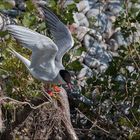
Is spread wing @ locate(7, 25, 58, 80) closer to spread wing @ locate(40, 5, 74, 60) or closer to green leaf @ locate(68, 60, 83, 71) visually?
spread wing @ locate(40, 5, 74, 60)

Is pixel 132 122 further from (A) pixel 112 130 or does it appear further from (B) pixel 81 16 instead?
(B) pixel 81 16

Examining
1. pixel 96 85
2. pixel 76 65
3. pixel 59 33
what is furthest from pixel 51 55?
pixel 96 85

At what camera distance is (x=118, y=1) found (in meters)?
9.19

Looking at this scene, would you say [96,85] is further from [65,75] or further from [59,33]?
[65,75]

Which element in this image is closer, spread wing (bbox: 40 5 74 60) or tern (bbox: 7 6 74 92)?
tern (bbox: 7 6 74 92)

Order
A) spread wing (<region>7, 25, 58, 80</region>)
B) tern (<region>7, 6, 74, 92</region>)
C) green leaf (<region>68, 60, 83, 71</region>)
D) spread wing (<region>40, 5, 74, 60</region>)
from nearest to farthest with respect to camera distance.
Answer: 1. spread wing (<region>7, 25, 58, 80</region>)
2. tern (<region>7, 6, 74, 92</region>)
3. spread wing (<region>40, 5, 74, 60</region>)
4. green leaf (<region>68, 60, 83, 71</region>)

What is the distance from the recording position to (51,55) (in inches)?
235

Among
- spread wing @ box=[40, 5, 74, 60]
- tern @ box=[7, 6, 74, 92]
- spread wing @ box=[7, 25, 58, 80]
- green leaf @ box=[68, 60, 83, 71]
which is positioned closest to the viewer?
spread wing @ box=[7, 25, 58, 80]

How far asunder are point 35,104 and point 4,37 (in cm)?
99

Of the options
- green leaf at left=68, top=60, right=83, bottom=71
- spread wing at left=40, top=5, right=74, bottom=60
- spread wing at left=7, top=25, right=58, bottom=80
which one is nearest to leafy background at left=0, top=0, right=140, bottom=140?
green leaf at left=68, top=60, right=83, bottom=71

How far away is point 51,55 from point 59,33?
302 millimetres

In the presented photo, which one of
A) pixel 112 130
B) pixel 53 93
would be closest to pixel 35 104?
pixel 53 93

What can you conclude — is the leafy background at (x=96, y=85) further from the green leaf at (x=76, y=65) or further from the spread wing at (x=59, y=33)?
the spread wing at (x=59, y=33)

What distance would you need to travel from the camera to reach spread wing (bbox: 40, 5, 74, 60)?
6.09 meters
